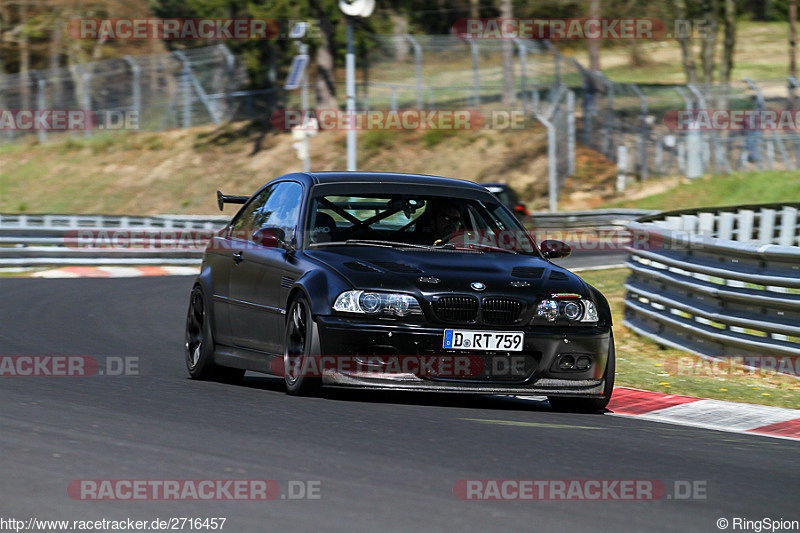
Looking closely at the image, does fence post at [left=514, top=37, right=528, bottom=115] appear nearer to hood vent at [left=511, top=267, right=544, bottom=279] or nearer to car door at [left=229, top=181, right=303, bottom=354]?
car door at [left=229, top=181, right=303, bottom=354]

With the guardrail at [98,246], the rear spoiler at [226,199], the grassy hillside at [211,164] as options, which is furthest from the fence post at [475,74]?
the rear spoiler at [226,199]

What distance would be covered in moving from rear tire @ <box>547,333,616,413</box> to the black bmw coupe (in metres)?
0.01

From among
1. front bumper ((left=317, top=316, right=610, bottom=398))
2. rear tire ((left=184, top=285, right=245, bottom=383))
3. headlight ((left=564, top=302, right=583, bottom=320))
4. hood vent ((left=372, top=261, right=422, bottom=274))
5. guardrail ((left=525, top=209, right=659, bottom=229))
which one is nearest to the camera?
front bumper ((left=317, top=316, right=610, bottom=398))

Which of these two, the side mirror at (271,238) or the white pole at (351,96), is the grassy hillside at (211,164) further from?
the side mirror at (271,238)

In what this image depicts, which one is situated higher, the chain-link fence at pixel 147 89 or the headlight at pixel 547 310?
the headlight at pixel 547 310

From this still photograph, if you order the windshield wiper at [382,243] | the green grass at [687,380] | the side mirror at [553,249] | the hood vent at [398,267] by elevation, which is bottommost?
the green grass at [687,380]

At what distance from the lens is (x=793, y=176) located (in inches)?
1598

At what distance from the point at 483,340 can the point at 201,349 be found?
8.83 ft

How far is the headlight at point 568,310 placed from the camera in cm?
802

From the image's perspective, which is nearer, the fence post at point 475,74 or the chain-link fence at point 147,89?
the fence post at point 475,74

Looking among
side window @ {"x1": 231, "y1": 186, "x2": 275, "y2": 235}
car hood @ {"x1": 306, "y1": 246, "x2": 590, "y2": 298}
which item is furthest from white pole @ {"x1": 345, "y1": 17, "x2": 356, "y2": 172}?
car hood @ {"x1": 306, "y1": 246, "x2": 590, "y2": 298}

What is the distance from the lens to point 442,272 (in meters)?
8.02

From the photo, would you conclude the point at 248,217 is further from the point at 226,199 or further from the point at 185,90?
the point at 185,90

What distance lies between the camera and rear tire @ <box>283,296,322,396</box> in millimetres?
7949
